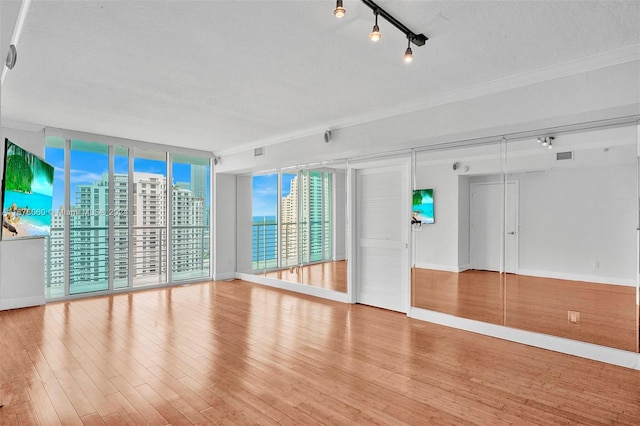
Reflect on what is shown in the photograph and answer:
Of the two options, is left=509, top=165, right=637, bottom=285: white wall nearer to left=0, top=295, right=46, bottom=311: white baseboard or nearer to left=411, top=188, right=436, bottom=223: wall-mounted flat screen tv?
left=411, top=188, right=436, bottom=223: wall-mounted flat screen tv

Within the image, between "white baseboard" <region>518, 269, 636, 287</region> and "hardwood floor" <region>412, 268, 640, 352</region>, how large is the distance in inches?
1.5

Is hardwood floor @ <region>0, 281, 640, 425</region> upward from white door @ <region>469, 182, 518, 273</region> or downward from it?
downward

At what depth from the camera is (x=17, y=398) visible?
2604mm

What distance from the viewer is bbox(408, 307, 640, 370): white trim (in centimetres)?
314

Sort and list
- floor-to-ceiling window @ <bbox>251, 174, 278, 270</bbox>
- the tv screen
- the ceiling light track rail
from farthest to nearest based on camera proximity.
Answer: floor-to-ceiling window @ <bbox>251, 174, 278, 270</bbox> < the tv screen < the ceiling light track rail

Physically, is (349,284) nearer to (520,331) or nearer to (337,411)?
(520,331)

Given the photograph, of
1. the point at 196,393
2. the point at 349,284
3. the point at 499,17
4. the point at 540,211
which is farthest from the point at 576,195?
the point at 196,393

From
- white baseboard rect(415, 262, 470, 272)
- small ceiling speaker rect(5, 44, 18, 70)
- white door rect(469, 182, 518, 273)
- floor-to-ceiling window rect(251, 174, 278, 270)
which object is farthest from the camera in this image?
floor-to-ceiling window rect(251, 174, 278, 270)

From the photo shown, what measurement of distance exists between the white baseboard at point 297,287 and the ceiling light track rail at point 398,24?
3838 millimetres

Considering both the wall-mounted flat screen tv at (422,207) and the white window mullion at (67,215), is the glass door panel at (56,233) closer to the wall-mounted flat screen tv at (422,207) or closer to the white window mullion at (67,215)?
the white window mullion at (67,215)

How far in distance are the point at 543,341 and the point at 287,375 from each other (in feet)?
8.47

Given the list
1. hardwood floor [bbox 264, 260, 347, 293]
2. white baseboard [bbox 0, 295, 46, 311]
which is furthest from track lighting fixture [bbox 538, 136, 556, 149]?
white baseboard [bbox 0, 295, 46, 311]

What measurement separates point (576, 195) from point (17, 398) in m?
5.17

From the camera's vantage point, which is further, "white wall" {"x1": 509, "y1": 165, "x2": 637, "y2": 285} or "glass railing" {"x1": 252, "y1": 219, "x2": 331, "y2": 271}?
"glass railing" {"x1": 252, "y1": 219, "x2": 331, "y2": 271}
